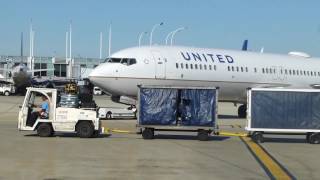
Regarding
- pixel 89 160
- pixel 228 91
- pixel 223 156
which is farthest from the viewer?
pixel 228 91

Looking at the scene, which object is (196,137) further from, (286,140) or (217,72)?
(217,72)

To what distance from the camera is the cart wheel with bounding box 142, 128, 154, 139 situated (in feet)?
64.6

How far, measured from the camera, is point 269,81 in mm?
33125

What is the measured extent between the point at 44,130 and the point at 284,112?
7.70m

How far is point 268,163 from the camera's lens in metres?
14.0

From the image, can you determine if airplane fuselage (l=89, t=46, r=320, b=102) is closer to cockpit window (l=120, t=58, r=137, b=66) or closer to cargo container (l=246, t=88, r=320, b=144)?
cockpit window (l=120, t=58, r=137, b=66)

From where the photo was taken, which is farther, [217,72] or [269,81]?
[269,81]

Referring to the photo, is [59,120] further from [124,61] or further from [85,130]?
[124,61]

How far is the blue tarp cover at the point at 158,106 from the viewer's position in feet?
66.3

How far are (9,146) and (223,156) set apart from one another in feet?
18.7

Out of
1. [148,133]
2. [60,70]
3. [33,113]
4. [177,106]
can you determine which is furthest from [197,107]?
[60,70]

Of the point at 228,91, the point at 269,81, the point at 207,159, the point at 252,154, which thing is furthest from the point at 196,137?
the point at 269,81

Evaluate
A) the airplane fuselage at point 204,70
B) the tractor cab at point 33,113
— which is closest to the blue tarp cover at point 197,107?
the tractor cab at point 33,113

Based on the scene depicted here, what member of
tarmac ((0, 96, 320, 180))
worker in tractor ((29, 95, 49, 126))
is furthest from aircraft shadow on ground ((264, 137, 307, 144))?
worker in tractor ((29, 95, 49, 126))
